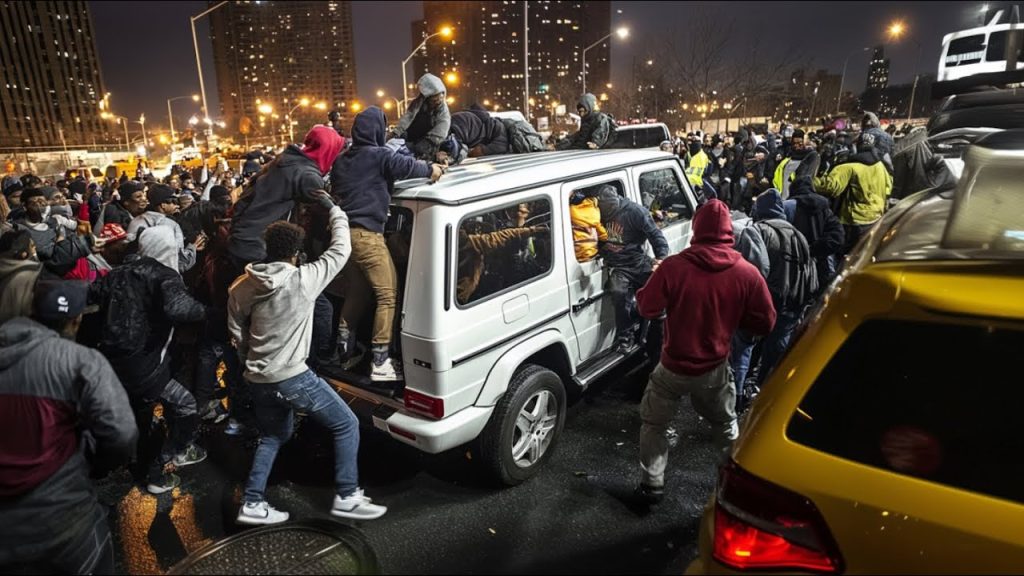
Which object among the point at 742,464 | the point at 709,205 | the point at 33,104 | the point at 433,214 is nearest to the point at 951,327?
the point at 742,464

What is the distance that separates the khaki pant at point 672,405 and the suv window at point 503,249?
110cm

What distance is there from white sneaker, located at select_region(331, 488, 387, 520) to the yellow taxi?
239cm

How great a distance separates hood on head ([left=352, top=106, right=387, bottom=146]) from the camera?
4238 mm

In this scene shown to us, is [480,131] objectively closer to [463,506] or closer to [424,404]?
[424,404]

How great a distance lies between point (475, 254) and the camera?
11.8ft

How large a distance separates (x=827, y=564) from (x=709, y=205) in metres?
2.24

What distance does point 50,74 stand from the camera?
94.9 meters

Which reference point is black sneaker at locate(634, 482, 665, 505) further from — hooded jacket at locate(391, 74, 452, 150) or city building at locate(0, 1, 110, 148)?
city building at locate(0, 1, 110, 148)

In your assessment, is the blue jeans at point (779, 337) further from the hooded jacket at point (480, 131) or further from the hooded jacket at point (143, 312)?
the hooded jacket at point (143, 312)

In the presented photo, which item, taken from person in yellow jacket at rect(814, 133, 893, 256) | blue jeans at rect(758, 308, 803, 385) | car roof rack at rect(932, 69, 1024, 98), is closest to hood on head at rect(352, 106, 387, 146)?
blue jeans at rect(758, 308, 803, 385)

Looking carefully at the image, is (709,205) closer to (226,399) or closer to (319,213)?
(319,213)

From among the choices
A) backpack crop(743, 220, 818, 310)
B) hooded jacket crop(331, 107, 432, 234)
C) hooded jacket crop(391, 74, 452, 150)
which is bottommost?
backpack crop(743, 220, 818, 310)

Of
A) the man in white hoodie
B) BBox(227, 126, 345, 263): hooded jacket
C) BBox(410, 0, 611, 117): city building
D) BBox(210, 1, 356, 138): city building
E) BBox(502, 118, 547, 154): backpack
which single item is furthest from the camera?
BBox(210, 1, 356, 138): city building

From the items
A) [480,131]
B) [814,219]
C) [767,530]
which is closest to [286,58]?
[480,131]
